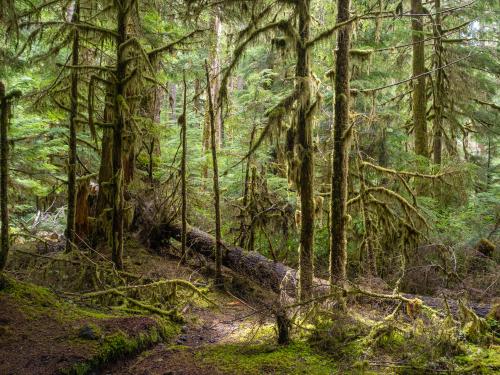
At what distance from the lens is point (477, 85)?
1427 cm

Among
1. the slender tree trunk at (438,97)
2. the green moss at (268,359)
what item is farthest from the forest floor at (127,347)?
the slender tree trunk at (438,97)

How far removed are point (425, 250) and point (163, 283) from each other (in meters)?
5.69

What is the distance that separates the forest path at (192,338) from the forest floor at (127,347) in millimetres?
12

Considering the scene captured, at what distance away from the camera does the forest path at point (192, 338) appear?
4746 mm

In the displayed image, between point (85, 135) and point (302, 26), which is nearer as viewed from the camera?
point (302, 26)

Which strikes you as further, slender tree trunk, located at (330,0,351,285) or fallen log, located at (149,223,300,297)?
fallen log, located at (149,223,300,297)

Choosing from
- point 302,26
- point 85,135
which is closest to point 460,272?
point 302,26

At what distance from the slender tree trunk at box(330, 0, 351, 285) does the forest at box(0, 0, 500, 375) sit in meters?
0.03

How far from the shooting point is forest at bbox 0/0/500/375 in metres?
4.87

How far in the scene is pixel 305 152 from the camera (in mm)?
6508

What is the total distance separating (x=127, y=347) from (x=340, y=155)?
4.13 meters

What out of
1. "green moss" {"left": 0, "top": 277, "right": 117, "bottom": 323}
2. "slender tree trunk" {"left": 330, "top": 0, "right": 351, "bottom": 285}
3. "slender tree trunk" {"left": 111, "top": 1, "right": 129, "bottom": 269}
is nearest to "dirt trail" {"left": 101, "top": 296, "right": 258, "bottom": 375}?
"green moss" {"left": 0, "top": 277, "right": 117, "bottom": 323}

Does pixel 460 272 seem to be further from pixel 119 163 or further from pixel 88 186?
pixel 88 186

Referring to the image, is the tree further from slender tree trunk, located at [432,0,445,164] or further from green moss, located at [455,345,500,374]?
slender tree trunk, located at [432,0,445,164]
